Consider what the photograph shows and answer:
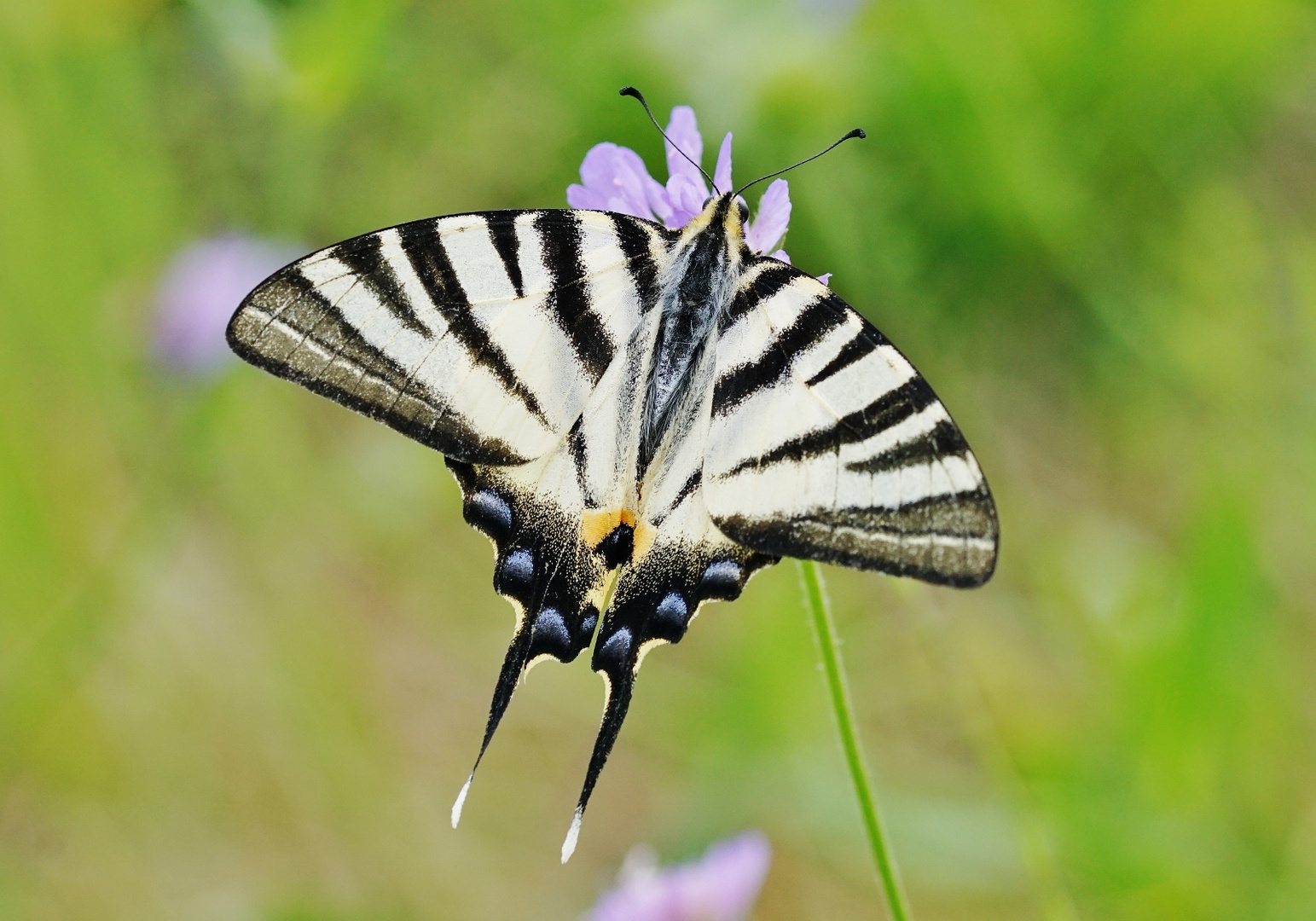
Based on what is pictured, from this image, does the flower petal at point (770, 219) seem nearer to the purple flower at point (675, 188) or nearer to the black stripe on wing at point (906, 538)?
the purple flower at point (675, 188)

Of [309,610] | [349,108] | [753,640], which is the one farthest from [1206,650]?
[349,108]

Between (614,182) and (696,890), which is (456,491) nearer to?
(696,890)

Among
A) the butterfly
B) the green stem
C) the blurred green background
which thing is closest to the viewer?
the green stem

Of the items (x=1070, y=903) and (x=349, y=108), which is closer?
(x=1070, y=903)

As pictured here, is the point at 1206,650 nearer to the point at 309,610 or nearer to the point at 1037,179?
the point at 1037,179

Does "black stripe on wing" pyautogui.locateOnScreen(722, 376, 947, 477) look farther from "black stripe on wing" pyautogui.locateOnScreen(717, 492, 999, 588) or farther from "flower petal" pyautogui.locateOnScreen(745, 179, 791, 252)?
"flower petal" pyautogui.locateOnScreen(745, 179, 791, 252)

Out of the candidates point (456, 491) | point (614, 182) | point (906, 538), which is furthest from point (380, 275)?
point (456, 491)

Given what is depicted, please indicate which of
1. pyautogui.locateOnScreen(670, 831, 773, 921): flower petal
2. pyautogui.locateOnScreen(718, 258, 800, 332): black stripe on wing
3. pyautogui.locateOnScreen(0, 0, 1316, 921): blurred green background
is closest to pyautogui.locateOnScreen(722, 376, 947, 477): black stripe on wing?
pyautogui.locateOnScreen(718, 258, 800, 332): black stripe on wing
